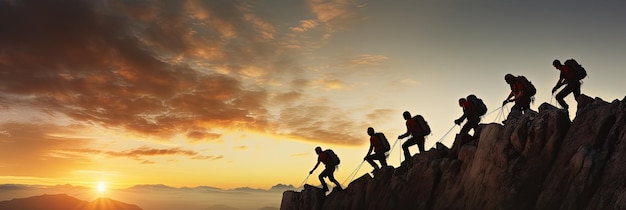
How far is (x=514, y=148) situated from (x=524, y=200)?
2.81 meters

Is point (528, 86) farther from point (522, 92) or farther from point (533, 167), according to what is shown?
point (533, 167)

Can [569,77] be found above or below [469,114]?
above

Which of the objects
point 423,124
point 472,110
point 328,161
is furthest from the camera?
point 328,161

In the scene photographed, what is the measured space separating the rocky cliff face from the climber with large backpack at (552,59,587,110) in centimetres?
72

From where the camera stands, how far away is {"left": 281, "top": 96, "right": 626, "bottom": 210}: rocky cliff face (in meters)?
19.6

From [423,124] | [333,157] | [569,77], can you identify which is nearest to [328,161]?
[333,157]

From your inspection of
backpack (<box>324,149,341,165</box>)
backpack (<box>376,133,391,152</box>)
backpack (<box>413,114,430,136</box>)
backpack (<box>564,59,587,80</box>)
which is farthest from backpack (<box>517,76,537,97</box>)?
backpack (<box>324,149,341,165</box>)

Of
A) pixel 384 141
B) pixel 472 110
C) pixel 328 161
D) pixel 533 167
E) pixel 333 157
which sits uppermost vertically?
pixel 472 110

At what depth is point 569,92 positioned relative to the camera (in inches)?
995

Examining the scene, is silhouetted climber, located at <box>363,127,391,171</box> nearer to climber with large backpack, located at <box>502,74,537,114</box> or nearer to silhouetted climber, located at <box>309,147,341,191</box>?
silhouetted climber, located at <box>309,147,341,191</box>

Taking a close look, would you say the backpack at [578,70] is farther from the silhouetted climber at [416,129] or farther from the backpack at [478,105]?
the silhouetted climber at [416,129]

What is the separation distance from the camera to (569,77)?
24969mm

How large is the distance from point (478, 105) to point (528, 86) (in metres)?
3.13

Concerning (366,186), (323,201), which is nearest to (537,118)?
(366,186)
